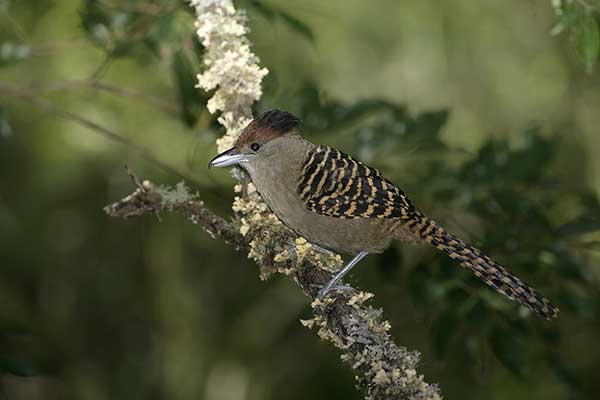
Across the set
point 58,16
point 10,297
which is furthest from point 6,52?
point 10,297

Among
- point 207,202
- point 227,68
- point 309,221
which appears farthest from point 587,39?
point 207,202

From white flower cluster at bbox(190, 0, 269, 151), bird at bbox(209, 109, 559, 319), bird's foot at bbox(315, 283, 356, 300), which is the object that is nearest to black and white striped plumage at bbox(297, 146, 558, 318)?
bird at bbox(209, 109, 559, 319)

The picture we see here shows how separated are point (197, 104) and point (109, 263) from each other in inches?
112

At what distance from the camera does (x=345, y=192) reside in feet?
9.16

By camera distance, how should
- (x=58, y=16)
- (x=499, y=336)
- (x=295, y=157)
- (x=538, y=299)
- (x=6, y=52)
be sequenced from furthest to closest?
(x=58, y=16), (x=6, y=52), (x=499, y=336), (x=295, y=157), (x=538, y=299)

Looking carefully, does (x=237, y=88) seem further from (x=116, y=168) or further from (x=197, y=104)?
(x=116, y=168)

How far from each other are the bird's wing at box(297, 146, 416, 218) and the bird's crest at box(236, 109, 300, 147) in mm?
146

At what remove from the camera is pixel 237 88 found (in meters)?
2.92

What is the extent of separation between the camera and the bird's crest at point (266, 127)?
9.01 feet

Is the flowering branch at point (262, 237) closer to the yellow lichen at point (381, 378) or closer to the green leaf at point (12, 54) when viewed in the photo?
the yellow lichen at point (381, 378)

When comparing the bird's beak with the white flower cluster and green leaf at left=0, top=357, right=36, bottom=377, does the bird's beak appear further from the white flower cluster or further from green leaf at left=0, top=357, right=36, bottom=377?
green leaf at left=0, top=357, right=36, bottom=377

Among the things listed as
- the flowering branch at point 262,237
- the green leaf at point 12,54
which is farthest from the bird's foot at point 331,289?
the green leaf at point 12,54

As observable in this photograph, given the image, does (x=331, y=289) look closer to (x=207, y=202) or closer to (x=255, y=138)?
(x=255, y=138)

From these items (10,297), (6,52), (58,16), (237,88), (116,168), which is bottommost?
(10,297)
